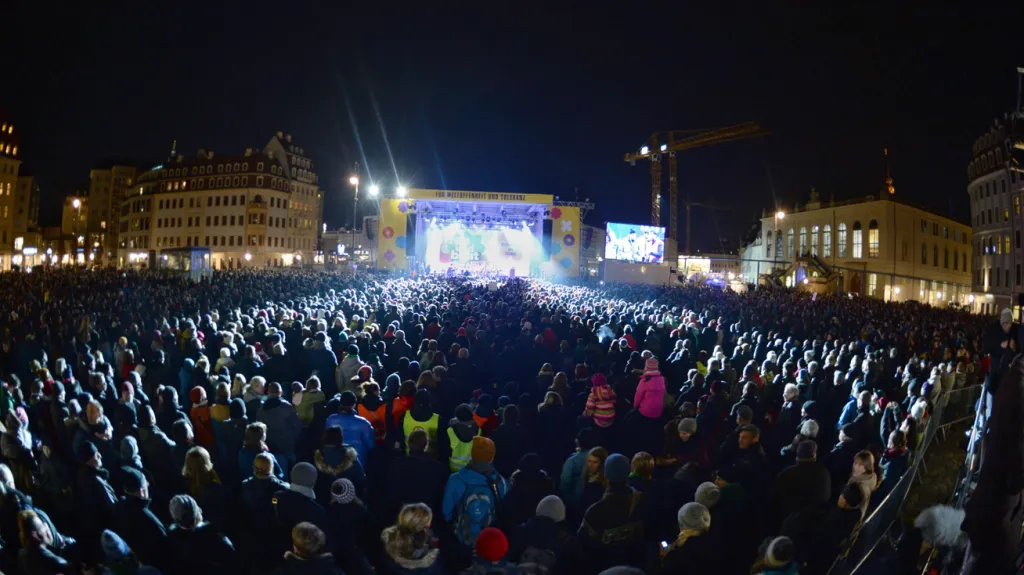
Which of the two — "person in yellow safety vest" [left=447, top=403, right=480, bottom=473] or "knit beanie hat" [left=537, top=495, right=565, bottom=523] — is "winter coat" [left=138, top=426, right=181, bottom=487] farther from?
"knit beanie hat" [left=537, top=495, right=565, bottom=523]

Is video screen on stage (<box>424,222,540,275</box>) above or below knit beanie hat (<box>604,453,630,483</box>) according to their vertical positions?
above

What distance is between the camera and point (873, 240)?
166ft

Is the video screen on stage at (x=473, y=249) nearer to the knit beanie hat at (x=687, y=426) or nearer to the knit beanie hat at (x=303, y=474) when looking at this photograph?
the knit beanie hat at (x=687, y=426)

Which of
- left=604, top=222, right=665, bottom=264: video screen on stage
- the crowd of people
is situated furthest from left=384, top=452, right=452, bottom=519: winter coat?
left=604, top=222, right=665, bottom=264: video screen on stage

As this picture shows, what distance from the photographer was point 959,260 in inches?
2251

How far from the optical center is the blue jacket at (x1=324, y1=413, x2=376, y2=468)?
17.5 feet

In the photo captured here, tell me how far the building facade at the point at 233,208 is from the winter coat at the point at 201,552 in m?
67.4

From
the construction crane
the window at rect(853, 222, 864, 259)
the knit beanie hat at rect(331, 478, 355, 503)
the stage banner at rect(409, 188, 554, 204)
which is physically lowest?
the knit beanie hat at rect(331, 478, 355, 503)

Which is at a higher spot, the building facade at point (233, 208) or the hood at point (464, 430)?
the building facade at point (233, 208)

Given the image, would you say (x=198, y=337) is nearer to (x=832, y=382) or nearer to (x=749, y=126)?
(x=832, y=382)

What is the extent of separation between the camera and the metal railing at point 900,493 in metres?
4.20

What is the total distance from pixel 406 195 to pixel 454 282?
14010mm

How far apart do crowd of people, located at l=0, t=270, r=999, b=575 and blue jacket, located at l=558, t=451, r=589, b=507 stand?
0.06 ft

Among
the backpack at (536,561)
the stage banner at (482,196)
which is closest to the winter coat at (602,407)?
the backpack at (536,561)
